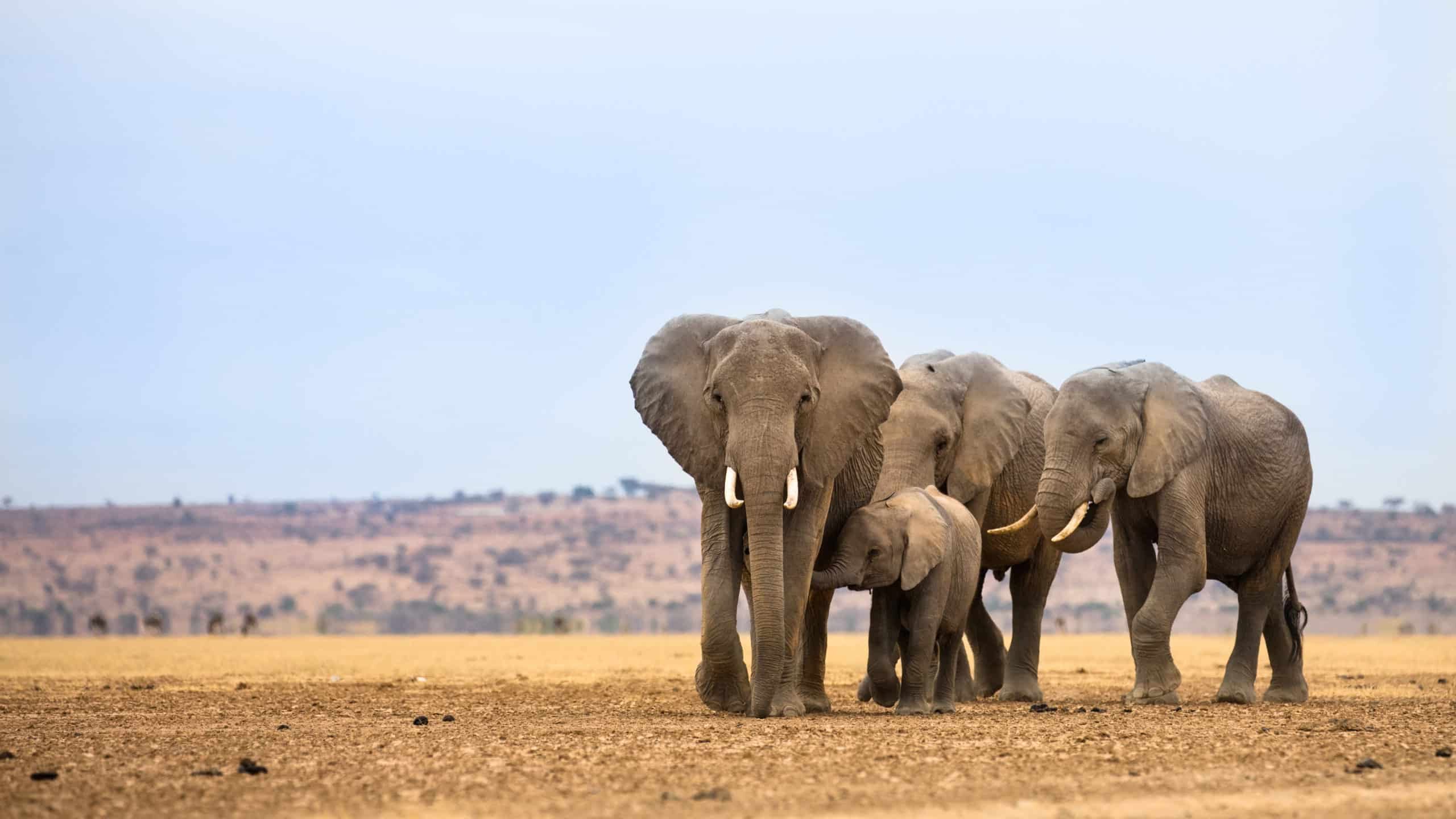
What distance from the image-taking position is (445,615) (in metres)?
78.8

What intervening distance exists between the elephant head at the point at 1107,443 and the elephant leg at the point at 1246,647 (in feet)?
6.15

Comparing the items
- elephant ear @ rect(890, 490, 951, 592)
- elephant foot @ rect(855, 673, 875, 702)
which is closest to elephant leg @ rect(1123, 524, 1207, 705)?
elephant ear @ rect(890, 490, 951, 592)

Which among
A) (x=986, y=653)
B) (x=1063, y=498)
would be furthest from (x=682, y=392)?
(x=986, y=653)

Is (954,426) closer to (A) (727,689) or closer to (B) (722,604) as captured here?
(A) (727,689)

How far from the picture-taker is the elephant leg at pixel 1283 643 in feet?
57.3

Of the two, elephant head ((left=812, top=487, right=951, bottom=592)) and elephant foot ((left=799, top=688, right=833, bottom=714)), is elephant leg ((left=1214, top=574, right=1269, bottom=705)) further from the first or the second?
elephant foot ((left=799, top=688, right=833, bottom=714))

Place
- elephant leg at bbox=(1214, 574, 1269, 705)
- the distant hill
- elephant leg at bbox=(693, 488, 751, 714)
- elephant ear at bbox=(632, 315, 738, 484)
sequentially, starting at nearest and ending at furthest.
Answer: elephant leg at bbox=(693, 488, 751, 714) < elephant ear at bbox=(632, 315, 738, 484) < elephant leg at bbox=(1214, 574, 1269, 705) < the distant hill

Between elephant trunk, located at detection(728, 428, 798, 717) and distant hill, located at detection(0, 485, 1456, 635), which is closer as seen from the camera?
elephant trunk, located at detection(728, 428, 798, 717)

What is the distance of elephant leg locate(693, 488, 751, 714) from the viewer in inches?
542

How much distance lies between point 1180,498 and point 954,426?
94.0 inches

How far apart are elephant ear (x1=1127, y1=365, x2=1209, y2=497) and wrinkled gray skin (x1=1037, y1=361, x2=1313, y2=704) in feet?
0.04

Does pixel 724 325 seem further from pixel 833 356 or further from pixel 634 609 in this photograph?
pixel 634 609

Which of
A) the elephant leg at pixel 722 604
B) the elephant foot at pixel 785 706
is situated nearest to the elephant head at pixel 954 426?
the elephant leg at pixel 722 604

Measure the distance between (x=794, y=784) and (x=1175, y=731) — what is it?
4134 mm
